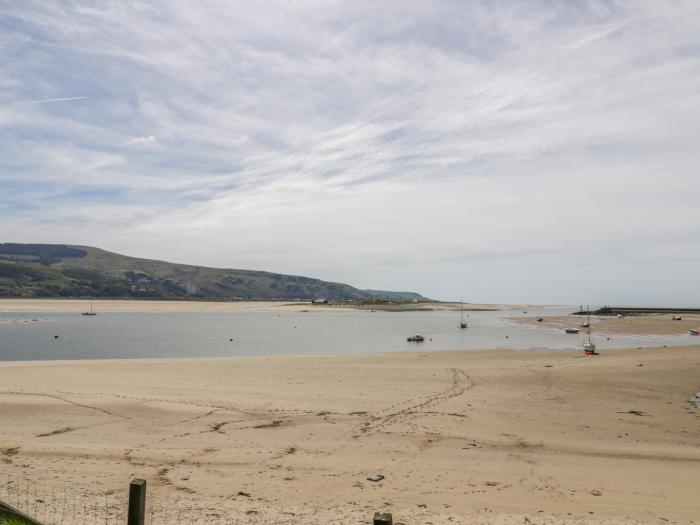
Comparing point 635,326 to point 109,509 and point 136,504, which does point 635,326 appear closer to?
point 109,509

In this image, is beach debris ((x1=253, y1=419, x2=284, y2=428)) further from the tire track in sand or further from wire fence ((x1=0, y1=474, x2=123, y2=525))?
wire fence ((x1=0, y1=474, x2=123, y2=525))

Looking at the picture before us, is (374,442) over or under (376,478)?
under

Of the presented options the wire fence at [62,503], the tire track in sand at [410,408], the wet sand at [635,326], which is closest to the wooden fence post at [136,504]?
the wire fence at [62,503]

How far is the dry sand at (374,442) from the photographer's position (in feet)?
34.4

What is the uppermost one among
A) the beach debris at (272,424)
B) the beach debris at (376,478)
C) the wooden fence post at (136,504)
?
the wooden fence post at (136,504)

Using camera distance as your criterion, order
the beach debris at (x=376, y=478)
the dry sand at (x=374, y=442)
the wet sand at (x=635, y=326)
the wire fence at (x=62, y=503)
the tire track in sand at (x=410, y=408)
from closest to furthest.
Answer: the wire fence at (x=62, y=503) → the dry sand at (x=374, y=442) → the beach debris at (x=376, y=478) → the tire track in sand at (x=410, y=408) → the wet sand at (x=635, y=326)

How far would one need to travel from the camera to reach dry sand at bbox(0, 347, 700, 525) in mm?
10500

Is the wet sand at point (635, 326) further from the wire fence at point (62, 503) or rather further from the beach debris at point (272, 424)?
the wire fence at point (62, 503)

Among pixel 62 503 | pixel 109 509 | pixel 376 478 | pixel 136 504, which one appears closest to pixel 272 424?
pixel 376 478

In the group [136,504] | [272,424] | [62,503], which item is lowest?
[272,424]

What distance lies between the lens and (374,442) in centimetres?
1516

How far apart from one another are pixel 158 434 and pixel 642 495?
510 inches

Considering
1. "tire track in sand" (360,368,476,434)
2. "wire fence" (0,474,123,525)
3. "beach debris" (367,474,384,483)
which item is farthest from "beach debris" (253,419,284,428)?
"wire fence" (0,474,123,525)

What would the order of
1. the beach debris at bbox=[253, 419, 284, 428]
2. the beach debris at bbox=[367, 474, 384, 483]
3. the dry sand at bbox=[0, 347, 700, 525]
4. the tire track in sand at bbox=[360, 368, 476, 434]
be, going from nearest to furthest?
the dry sand at bbox=[0, 347, 700, 525], the beach debris at bbox=[367, 474, 384, 483], the beach debris at bbox=[253, 419, 284, 428], the tire track in sand at bbox=[360, 368, 476, 434]
